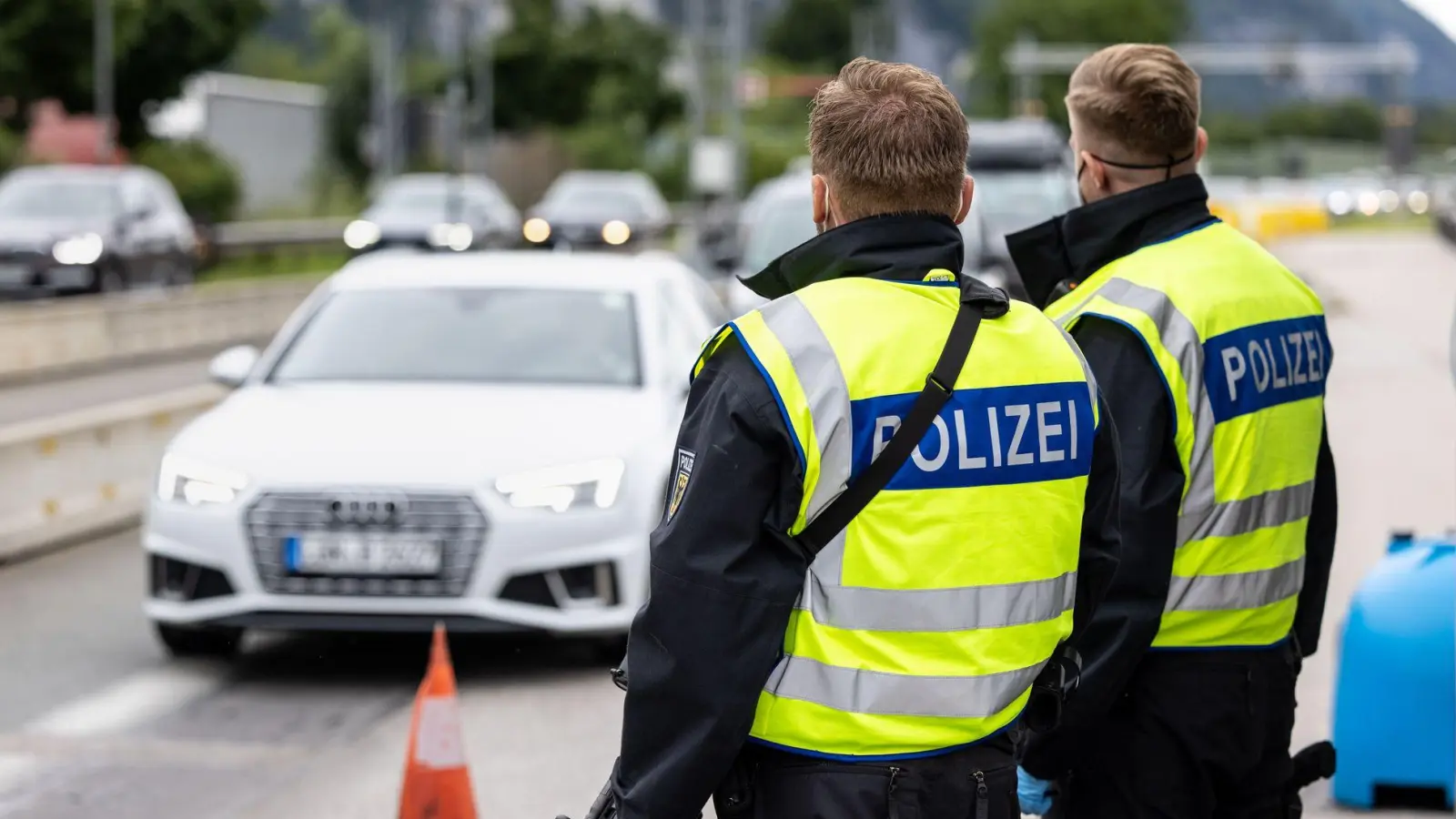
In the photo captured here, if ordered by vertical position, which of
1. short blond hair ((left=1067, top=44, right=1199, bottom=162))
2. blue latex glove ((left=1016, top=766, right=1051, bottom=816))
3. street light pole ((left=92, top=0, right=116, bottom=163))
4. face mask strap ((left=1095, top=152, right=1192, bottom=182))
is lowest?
blue latex glove ((left=1016, top=766, right=1051, bottom=816))

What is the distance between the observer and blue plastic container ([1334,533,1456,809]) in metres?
5.58

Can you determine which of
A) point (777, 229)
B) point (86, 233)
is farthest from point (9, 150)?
point (777, 229)

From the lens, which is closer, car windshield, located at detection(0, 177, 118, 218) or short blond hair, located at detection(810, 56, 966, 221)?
short blond hair, located at detection(810, 56, 966, 221)

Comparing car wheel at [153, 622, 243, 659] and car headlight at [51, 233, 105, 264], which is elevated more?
car headlight at [51, 233, 105, 264]

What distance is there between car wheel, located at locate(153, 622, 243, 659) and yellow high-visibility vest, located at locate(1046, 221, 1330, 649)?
4923 millimetres

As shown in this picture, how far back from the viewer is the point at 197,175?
146 ft

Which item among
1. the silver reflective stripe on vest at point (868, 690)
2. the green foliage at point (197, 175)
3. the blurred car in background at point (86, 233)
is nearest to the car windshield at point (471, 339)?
the silver reflective stripe on vest at point (868, 690)

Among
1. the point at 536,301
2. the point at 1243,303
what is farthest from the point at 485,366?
the point at 1243,303

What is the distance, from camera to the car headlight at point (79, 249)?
26609 millimetres

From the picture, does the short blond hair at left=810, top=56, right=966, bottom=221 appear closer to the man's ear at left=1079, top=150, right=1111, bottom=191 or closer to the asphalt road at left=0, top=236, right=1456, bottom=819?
the man's ear at left=1079, top=150, right=1111, bottom=191

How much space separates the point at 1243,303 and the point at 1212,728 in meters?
0.72

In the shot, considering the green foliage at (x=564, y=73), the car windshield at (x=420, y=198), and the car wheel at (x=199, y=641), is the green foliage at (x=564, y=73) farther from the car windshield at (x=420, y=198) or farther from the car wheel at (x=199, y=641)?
the car wheel at (x=199, y=641)

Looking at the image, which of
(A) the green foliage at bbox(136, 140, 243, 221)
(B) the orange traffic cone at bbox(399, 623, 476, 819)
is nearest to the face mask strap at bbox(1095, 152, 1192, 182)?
(B) the orange traffic cone at bbox(399, 623, 476, 819)

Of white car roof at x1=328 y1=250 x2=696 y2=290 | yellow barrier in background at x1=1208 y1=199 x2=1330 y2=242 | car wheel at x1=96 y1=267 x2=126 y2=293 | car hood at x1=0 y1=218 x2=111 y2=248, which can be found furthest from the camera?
yellow barrier in background at x1=1208 y1=199 x2=1330 y2=242
